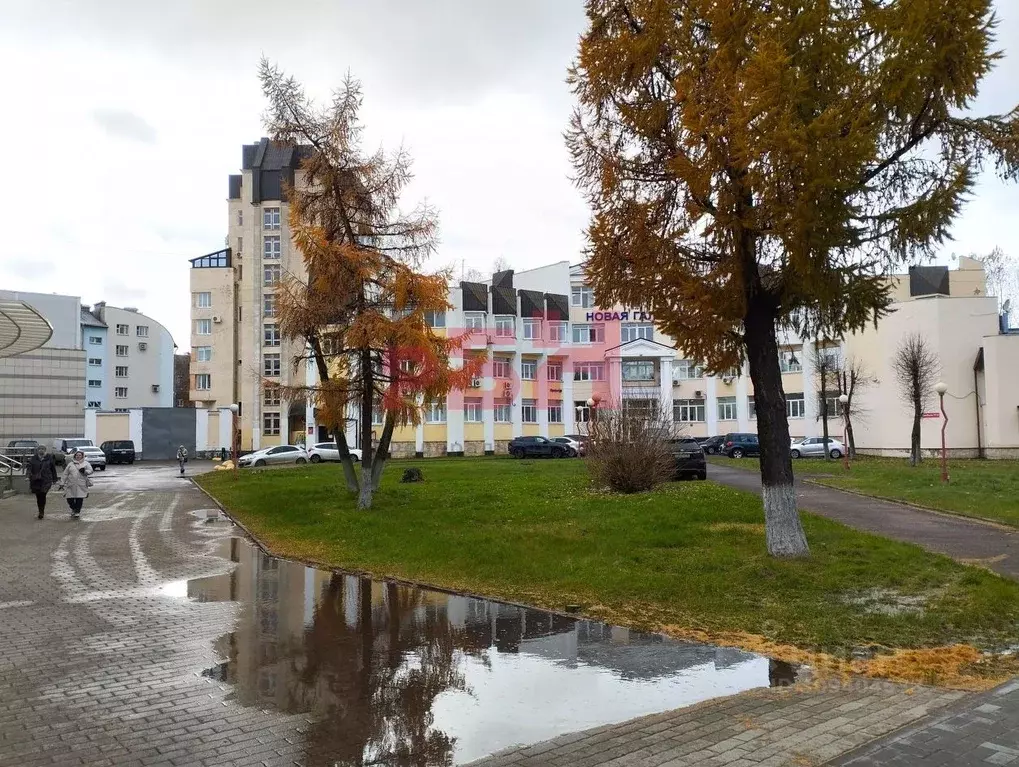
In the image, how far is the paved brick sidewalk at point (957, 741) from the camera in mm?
4332

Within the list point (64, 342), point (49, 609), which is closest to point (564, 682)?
point (49, 609)

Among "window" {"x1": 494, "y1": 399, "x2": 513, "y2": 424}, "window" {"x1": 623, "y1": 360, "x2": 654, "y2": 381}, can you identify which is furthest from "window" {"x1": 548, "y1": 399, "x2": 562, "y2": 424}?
"window" {"x1": 623, "y1": 360, "x2": 654, "y2": 381}

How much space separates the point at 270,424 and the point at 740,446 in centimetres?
3984

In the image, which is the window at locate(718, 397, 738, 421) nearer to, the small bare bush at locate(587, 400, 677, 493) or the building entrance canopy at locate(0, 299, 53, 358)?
the small bare bush at locate(587, 400, 677, 493)

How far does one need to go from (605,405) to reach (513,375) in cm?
4003

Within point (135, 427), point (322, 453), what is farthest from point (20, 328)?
point (135, 427)

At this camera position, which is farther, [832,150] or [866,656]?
[832,150]

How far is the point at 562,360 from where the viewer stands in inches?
2514

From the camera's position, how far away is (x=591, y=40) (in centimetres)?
1095

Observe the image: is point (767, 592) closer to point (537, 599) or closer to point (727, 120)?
point (537, 599)

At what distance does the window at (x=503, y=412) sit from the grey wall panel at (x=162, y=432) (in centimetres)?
2402

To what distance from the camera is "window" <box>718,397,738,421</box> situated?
2462 inches

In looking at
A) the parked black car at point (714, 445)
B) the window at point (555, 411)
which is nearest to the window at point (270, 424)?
the window at point (555, 411)

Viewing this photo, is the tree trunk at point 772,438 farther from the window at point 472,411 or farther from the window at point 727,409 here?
the window at point 727,409
